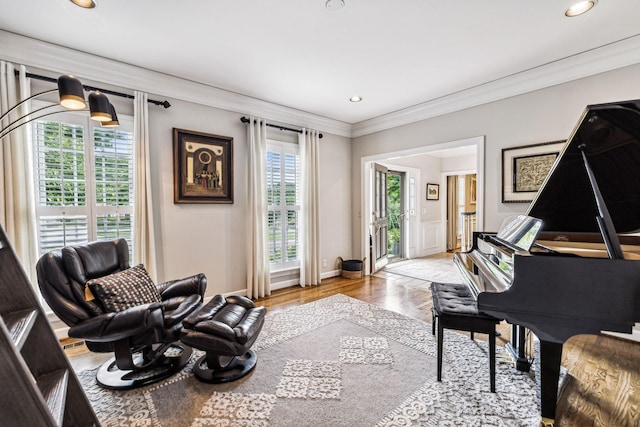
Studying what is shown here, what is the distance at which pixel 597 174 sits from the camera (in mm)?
1773

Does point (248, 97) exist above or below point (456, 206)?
above

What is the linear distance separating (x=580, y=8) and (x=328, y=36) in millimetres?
1906

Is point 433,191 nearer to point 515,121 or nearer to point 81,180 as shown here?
point 515,121

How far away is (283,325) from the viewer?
307 centimetres

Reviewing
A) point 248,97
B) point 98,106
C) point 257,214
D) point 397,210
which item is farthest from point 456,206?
point 98,106

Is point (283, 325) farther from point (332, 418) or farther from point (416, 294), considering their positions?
point (416, 294)

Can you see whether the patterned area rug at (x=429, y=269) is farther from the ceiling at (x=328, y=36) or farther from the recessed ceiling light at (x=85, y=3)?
the recessed ceiling light at (x=85, y=3)

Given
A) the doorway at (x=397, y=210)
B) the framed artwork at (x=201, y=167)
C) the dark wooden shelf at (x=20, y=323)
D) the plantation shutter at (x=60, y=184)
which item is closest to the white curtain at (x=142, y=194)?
the framed artwork at (x=201, y=167)

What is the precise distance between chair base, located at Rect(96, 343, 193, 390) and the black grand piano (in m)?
2.24

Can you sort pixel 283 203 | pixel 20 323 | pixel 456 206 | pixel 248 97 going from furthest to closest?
1. pixel 456 206
2. pixel 283 203
3. pixel 248 97
4. pixel 20 323

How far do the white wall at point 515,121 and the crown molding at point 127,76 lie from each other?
6.71ft

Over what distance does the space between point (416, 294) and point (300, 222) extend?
2.05 metres

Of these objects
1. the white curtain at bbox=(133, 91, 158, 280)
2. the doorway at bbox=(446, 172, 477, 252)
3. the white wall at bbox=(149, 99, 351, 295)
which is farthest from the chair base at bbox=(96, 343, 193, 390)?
the doorway at bbox=(446, 172, 477, 252)

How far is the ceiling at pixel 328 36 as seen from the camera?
6.95 ft
